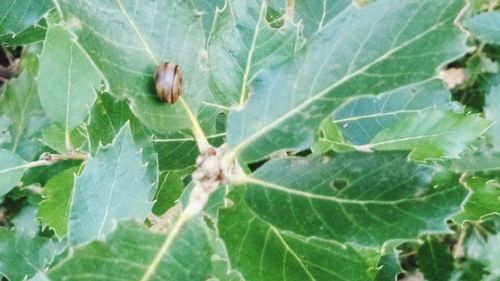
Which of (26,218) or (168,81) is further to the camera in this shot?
A: (26,218)

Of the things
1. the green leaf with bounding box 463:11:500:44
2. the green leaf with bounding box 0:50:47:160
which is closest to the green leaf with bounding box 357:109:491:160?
the green leaf with bounding box 463:11:500:44

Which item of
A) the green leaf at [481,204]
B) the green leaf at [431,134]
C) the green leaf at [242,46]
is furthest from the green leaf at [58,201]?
the green leaf at [481,204]

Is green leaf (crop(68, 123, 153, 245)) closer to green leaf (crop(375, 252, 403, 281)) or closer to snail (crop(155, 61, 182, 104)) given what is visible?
snail (crop(155, 61, 182, 104))

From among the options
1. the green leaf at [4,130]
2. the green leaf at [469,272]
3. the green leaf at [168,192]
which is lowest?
the green leaf at [469,272]

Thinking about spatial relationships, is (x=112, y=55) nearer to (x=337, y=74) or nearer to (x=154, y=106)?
(x=154, y=106)

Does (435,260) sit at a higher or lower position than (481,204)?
lower

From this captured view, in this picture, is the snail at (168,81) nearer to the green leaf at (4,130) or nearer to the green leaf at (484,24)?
the green leaf at (4,130)

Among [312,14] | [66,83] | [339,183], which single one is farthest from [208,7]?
[339,183]

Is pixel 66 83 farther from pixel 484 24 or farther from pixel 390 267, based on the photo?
pixel 484 24
